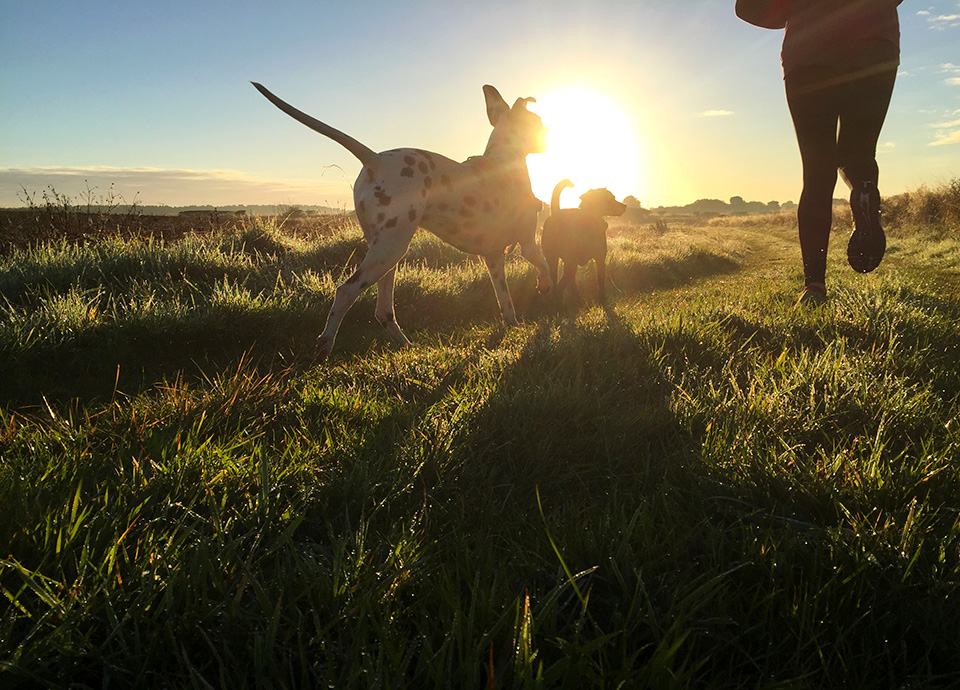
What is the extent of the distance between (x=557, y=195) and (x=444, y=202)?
1934 mm

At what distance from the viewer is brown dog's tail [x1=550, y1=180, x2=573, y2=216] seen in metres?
5.68

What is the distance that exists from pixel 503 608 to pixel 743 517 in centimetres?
80

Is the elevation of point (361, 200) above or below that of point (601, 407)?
above

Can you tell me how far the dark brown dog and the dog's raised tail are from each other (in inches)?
100

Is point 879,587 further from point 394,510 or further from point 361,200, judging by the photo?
point 361,200

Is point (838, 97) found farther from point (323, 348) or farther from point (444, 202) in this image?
point (323, 348)

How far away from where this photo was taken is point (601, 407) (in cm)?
235

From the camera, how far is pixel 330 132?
11.9ft

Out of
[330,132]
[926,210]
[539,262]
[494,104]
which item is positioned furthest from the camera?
[926,210]

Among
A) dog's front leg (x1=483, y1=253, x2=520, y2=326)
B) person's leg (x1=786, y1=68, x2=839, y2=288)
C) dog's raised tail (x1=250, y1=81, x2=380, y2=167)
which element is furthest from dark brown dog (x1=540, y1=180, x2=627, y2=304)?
dog's raised tail (x1=250, y1=81, x2=380, y2=167)

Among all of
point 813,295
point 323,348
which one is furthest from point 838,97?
point 323,348

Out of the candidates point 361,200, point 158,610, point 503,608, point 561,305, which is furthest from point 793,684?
point 561,305

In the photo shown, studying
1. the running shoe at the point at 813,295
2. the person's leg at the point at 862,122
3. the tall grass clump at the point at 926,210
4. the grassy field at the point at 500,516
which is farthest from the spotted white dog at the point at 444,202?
the tall grass clump at the point at 926,210

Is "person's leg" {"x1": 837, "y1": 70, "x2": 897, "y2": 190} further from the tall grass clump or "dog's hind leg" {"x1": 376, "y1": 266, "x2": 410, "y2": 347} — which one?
the tall grass clump
